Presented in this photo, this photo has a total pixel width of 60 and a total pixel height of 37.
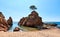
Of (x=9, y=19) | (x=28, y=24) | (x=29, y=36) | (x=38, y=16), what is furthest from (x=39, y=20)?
(x=29, y=36)

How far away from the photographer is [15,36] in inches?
295

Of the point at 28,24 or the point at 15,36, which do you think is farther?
the point at 28,24

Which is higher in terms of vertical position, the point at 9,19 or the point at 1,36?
the point at 9,19

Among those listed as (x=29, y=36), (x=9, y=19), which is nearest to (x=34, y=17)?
(x=9, y=19)

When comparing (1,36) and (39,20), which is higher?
(39,20)

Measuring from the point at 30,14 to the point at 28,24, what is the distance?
413cm

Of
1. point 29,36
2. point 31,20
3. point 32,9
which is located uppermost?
point 32,9

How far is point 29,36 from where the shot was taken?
7.57 meters

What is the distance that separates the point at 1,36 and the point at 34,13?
3682 cm

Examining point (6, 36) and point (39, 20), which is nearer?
point (6, 36)

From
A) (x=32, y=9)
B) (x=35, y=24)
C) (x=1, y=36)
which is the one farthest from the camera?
(x=32, y=9)

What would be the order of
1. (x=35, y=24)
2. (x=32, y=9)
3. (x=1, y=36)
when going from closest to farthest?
(x=1, y=36) < (x=35, y=24) < (x=32, y=9)

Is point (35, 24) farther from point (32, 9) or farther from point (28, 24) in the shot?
point (32, 9)

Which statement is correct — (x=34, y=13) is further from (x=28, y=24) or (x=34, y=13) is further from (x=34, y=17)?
(x=28, y=24)
